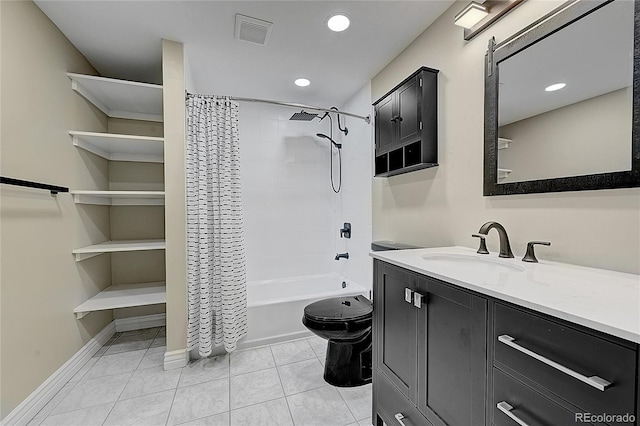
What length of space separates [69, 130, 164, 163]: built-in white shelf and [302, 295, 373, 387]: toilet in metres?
1.77

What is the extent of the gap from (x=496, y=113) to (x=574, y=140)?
396 millimetres

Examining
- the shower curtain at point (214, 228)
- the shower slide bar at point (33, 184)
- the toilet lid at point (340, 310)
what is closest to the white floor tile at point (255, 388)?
the shower curtain at point (214, 228)

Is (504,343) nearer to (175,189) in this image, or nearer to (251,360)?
(251,360)

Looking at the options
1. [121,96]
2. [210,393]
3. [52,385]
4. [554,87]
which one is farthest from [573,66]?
[52,385]

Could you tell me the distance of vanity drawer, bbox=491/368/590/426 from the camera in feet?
2.23

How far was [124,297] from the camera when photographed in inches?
90.7

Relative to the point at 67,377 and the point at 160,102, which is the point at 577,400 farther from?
the point at 160,102

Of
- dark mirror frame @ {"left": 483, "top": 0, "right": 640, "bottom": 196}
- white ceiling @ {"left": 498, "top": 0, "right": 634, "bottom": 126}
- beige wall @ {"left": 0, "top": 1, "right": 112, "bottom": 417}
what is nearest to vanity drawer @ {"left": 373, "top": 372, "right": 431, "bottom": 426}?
dark mirror frame @ {"left": 483, "top": 0, "right": 640, "bottom": 196}

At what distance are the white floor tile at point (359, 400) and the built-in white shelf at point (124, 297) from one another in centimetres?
152

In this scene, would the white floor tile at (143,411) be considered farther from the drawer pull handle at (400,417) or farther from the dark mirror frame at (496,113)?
the dark mirror frame at (496,113)

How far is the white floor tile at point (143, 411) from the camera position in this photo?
1.50 metres

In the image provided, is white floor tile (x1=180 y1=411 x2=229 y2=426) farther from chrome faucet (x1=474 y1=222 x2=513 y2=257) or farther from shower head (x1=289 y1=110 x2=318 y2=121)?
shower head (x1=289 y1=110 x2=318 y2=121)

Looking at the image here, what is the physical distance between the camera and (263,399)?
66.2 inches

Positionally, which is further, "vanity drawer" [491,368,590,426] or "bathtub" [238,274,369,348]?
"bathtub" [238,274,369,348]
